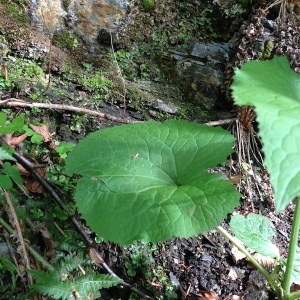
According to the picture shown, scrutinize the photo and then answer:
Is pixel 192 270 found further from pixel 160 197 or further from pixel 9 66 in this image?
pixel 9 66

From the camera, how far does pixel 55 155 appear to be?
2.29m

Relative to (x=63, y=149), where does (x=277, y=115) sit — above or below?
above

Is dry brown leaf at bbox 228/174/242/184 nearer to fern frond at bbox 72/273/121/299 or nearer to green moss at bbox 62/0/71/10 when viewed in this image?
fern frond at bbox 72/273/121/299

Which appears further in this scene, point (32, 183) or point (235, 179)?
point (235, 179)

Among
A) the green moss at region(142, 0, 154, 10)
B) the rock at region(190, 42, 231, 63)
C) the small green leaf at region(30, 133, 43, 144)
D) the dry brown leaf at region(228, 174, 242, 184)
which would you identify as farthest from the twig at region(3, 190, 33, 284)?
the green moss at region(142, 0, 154, 10)

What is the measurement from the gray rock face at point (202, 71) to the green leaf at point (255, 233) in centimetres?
123

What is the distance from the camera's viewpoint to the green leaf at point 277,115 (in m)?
0.92

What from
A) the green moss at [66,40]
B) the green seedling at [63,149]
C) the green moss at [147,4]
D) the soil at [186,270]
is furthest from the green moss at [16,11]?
the soil at [186,270]

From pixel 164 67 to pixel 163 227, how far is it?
2023 mm

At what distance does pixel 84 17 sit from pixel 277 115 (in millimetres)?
2498

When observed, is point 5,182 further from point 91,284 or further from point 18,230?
point 91,284

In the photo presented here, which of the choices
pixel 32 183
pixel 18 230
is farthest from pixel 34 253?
pixel 32 183

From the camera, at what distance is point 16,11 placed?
2.95 meters

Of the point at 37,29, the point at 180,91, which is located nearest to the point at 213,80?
the point at 180,91
